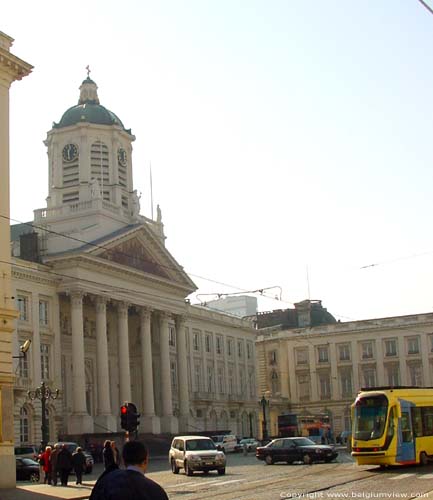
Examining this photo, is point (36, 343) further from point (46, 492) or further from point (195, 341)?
point (46, 492)

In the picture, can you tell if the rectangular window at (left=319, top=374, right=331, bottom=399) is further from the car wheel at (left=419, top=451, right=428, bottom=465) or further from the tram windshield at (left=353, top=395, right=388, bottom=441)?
the tram windshield at (left=353, top=395, right=388, bottom=441)

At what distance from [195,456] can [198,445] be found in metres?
1.23

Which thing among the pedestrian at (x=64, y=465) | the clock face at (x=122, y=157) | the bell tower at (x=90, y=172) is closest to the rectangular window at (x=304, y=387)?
the bell tower at (x=90, y=172)

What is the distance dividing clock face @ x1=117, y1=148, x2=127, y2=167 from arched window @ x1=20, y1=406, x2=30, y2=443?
24207 mm

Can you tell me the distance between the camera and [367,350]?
100312mm

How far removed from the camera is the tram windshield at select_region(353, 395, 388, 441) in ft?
97.7

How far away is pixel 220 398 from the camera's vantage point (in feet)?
271

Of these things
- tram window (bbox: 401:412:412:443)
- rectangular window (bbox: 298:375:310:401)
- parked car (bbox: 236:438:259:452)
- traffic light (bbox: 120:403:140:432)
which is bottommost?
parked car (bbox: 236:438:259:452)

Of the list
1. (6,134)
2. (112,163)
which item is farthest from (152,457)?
(6,134)

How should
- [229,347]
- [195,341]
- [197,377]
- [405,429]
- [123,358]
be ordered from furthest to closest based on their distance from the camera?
[229,347], [195,341], [197,377], [123,358], [405,429]

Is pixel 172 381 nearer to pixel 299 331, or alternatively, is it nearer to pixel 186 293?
pixel 186 293

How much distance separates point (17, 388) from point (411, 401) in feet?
98.0

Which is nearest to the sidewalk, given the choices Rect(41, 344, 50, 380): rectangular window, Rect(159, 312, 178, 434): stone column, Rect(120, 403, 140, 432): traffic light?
Rect(120, 403, 140, 432): traffic light

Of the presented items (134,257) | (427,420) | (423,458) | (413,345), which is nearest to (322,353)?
(413,345)
